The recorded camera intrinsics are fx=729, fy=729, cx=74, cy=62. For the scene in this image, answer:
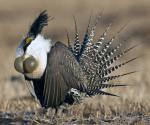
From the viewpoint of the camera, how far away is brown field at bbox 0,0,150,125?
21.9 feet

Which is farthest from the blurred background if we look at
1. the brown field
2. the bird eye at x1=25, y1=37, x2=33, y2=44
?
the bird eye at x1=25, y1=37, x2=33, y2=44

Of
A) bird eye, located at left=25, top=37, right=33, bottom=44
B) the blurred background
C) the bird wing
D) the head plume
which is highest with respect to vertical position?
the blurred background

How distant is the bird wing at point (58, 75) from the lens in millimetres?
6617

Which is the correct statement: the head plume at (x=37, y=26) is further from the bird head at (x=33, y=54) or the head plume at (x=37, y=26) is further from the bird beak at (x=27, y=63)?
the bird beak at (x=27, y=63)

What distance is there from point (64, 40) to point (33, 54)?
9.41 m

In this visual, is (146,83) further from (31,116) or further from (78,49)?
(31,116)

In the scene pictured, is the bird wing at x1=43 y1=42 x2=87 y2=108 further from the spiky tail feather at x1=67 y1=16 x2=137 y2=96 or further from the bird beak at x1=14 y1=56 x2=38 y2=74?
the spiky tail feather at x1=67 y1=16 x2=137 y2=96

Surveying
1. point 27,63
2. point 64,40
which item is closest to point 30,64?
point 27,63

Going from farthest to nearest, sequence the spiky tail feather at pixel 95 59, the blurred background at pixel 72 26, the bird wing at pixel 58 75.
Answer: the blurred background at pixel 72 26
the spiky tail feather at pixel 95 59
the bird wing at pixel 58 75

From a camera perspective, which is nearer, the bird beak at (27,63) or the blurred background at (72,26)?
the bird beak at (27,63)

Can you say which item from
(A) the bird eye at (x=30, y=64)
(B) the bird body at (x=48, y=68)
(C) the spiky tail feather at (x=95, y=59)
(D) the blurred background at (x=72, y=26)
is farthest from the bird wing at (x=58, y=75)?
(D) the blurred background at (x=72, y=26)

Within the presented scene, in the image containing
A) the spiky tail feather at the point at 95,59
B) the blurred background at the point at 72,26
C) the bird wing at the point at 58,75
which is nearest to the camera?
the bird wing at the point at 58,75

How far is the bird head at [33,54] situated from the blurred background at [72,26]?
94.5 inches

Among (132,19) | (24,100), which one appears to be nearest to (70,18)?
(132,19)
